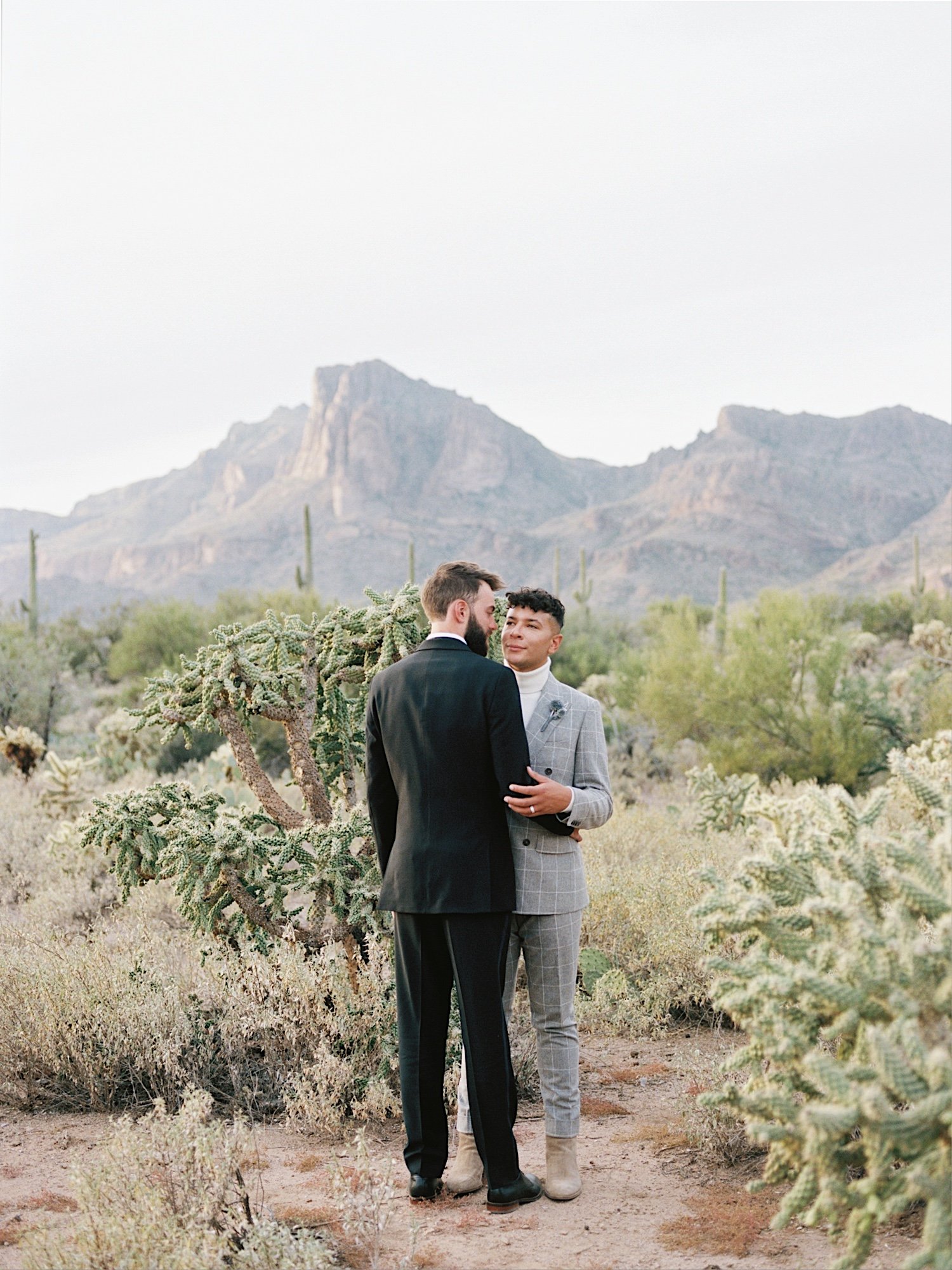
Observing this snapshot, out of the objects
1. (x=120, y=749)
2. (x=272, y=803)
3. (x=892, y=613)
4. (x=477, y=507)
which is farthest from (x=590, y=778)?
(x=477, y=507)

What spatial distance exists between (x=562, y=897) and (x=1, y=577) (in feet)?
363

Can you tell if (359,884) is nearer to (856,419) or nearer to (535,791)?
(535,791)

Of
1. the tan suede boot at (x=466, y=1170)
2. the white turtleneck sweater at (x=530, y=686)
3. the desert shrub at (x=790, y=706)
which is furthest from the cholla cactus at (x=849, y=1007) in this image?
the desert shrub at (x=790, y=706)

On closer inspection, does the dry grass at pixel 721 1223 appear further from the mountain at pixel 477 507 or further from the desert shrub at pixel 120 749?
the mountain at pixel 477 507

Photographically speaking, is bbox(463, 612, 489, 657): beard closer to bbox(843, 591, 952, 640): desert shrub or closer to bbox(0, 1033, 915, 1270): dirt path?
bbox(0, 1033, 915, 1270): dirt path

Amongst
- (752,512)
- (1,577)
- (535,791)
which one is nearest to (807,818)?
(535,791)

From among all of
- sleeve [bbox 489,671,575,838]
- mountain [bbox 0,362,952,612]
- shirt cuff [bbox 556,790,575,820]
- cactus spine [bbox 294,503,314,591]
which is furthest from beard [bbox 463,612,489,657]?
mountain [bbox 0,362,952,612]

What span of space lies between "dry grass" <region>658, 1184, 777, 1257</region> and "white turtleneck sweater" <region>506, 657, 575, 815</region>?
167cm

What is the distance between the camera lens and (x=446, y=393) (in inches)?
5310

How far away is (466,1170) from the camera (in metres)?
3.85

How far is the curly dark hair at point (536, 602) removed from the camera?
393cm

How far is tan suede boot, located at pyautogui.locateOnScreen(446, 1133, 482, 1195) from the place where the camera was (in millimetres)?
3834

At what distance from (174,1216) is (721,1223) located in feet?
5.60

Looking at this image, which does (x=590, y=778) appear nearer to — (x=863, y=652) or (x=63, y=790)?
(x=63, y=790)
